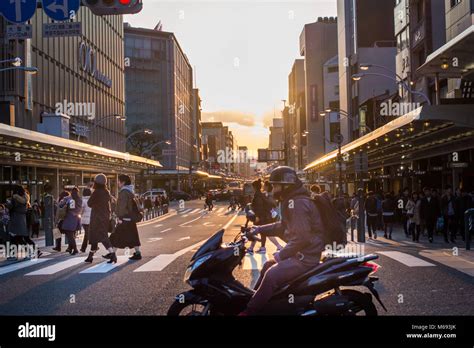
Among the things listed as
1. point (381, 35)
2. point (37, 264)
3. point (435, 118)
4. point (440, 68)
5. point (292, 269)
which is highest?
point (381, 35)

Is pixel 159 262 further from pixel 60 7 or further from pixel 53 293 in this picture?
pixel 60 7

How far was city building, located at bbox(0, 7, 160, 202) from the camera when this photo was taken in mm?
27312

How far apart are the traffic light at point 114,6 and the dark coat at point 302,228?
16.2 feet

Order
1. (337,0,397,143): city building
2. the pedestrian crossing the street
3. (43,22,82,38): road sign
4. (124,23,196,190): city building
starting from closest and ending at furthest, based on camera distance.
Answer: the pedestrian crossing the street, (43,22,82,38): road sign, (337,0,397,143): city building, (124,23,196,190): city building

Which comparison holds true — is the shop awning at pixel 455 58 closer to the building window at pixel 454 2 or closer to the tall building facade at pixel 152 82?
the building window at pixel 454 2

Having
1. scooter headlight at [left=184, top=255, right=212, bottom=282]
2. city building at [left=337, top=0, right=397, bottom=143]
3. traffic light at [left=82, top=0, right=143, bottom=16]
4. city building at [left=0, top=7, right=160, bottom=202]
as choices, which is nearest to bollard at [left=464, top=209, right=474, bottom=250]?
traffic light at [left=82, top=0, right=143, bottom=16]

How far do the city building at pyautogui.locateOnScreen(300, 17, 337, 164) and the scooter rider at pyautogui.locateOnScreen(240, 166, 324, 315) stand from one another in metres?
113

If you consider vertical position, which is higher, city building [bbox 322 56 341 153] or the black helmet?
city building [bbox 322 56 341 153]

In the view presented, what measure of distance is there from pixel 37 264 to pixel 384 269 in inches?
318

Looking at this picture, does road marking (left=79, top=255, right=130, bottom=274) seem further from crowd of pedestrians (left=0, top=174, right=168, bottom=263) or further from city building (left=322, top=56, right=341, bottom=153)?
city building (left=322, top=56, right=341, bottom=153)

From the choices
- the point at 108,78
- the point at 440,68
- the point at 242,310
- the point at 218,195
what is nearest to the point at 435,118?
the point at 440,68

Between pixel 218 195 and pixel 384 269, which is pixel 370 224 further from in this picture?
pixel 218 195

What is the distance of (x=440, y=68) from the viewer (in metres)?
19.3

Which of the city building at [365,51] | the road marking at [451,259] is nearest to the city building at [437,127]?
the road marking at [451,259]
